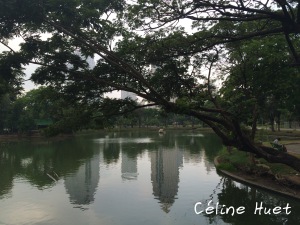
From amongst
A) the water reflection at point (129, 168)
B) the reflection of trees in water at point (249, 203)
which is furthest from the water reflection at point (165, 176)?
the reflection of trees in water at point (249, 203)

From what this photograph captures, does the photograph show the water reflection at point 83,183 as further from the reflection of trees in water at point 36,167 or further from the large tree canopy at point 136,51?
the large tree canopy at point 136,51

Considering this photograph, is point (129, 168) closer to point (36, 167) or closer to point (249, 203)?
point (36, 167)

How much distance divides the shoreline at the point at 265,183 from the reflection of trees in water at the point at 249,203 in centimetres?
23

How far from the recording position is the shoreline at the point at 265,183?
1391 centimetres

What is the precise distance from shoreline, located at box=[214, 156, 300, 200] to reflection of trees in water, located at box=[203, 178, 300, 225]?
0.23 meters

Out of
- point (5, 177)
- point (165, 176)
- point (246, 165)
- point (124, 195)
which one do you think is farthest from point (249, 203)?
point (5, 177)

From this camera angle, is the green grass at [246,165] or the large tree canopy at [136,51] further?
the green grass at [246,165]

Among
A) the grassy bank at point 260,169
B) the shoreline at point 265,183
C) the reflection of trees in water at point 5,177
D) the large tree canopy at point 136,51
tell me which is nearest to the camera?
the large tree canopy at point 136,51

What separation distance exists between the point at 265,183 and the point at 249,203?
7.84 ft

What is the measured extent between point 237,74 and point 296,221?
6.12 meters

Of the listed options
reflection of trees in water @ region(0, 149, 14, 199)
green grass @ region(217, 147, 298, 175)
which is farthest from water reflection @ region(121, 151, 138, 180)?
reflection of trees in water @ region(0, 149, 14, 199)

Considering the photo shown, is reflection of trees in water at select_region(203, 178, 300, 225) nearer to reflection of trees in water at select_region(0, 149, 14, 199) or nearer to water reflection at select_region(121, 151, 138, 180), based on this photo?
water reflection at select_region(121, 151, 138, 180)

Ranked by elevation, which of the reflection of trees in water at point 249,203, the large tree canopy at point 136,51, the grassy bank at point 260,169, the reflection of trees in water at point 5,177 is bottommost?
the reflection of trees in water at point 249,203

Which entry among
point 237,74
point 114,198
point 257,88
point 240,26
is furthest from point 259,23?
point 114,198
